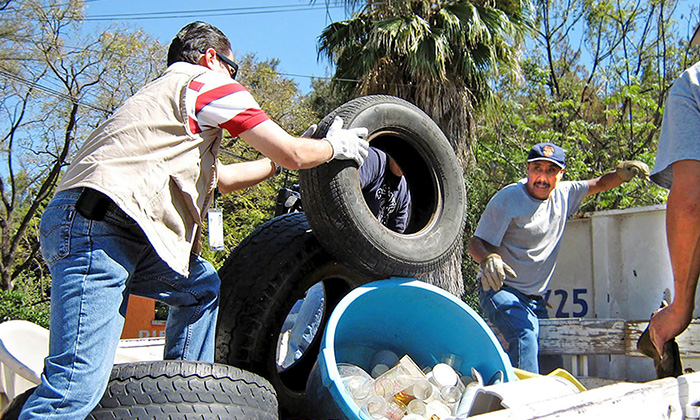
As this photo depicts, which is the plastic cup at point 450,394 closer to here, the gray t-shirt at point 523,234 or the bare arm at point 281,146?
the bare arm at point 281,146

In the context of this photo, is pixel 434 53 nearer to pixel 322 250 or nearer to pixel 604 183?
pixel 604 183

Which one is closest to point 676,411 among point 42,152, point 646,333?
point 646,333

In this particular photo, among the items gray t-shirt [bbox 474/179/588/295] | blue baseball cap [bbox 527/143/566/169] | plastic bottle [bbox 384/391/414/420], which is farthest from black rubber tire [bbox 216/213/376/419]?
blue baseball cap [bbox 527/143/566/169]

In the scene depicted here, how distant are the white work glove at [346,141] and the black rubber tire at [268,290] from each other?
46cm

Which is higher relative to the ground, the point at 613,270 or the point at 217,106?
the point at 217,106

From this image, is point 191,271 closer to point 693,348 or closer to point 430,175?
point 430,175

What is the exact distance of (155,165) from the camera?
2.01m

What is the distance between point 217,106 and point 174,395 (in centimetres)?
91

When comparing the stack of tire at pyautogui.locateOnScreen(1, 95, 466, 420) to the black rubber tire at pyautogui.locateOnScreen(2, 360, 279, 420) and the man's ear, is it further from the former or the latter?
the man's ear

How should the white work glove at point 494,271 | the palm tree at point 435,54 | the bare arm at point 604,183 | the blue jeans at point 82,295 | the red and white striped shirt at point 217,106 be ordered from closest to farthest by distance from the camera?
the blue jeans at point 82,295 → the red and white striped shirt at point 217,106 → the white work glove at point 494,271 → the bare arm at point 604,183 → the palm tree at point 435,54

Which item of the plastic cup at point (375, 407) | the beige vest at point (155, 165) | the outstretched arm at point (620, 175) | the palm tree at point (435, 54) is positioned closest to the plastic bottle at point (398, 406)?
the plastic cup at point (375, 407)

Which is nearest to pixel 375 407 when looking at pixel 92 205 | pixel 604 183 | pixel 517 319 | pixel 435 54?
pixel 92 205

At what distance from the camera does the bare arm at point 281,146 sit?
219 centimetres

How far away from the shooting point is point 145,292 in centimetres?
232
